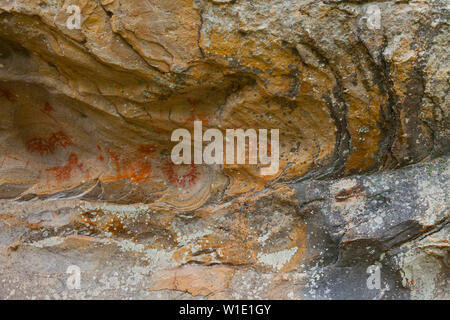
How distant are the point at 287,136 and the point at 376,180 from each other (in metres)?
0.48

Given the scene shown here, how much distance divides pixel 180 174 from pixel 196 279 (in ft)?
1.91

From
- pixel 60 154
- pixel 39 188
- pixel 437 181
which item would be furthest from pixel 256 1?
pixel 39 188

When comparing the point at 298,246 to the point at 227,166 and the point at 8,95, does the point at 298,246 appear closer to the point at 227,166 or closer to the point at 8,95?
the point at 227,166

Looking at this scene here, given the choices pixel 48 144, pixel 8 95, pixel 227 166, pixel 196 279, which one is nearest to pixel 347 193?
pixel 227 166

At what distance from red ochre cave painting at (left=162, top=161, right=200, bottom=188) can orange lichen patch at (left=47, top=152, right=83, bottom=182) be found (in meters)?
0.49

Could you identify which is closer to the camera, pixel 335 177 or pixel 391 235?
pixel 391 235

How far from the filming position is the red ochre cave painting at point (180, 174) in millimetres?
2418

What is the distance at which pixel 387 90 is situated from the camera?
2018 mm

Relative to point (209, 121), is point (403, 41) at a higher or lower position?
higher

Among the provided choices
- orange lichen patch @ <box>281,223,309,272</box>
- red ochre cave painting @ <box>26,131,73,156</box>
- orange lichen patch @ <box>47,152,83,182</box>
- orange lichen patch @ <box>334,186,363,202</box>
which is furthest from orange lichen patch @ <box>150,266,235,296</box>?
red ochre cave painting @ <box>26,131,73,156</box>

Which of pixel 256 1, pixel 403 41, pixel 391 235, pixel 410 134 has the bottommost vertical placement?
pixel 391 235

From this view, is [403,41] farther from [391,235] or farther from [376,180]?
[391,235]

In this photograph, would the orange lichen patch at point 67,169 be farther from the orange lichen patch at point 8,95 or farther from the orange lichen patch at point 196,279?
the orange lichen patch at point 196,279

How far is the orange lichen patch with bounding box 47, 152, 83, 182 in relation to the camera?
2455 mm
